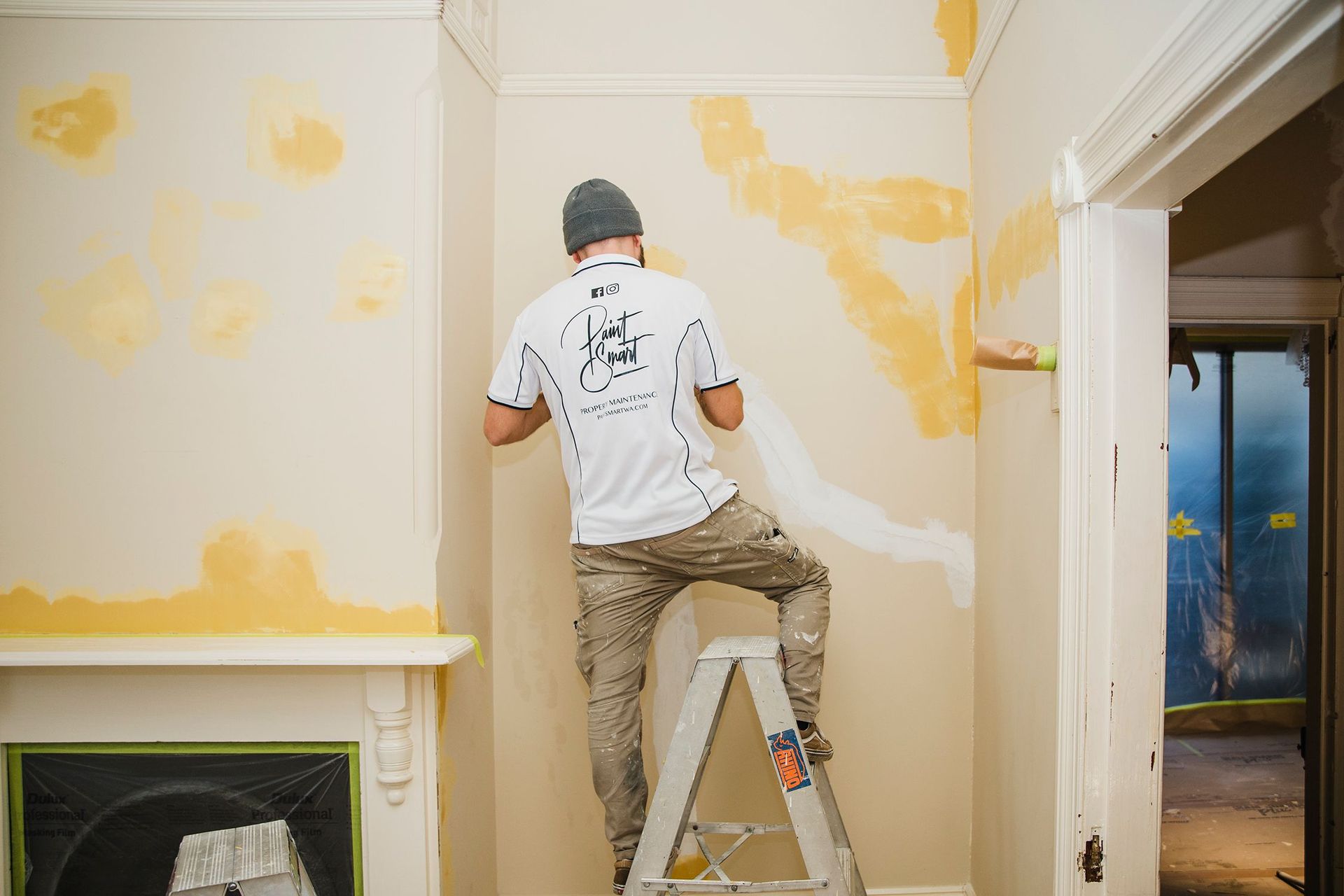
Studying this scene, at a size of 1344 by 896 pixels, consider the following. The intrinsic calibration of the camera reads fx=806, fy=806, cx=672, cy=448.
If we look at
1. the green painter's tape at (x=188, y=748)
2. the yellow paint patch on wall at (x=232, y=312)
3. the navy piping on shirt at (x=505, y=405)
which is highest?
Result: the yellow paint patch on wall at (x=232, y=312)

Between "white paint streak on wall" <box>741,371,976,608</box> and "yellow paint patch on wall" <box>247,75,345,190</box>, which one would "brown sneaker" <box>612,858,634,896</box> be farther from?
"yellow paint patch on wall" <box>247,75,345,190</box>

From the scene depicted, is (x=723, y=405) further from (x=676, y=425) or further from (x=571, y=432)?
(x=571, y=432)

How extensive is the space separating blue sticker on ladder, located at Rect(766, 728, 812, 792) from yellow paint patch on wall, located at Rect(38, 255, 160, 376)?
1632mm

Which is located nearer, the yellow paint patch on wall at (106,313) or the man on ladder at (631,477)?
the man on ladder at (631,477)

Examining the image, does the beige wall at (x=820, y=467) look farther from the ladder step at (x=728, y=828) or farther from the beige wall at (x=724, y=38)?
the ladder step at (x=728, y=828)

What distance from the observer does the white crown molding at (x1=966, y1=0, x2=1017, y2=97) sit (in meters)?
1.93

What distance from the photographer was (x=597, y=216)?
5.80 ft

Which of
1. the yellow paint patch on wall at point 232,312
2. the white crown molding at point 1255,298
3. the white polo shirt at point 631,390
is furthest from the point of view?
the white crown molding at point 1255,298

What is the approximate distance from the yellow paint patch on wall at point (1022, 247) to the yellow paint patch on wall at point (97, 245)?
207 cm

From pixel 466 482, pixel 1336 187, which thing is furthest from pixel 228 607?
pixel 1336 187

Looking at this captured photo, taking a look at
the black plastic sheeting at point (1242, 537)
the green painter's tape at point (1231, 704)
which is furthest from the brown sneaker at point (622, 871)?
the green painter's tape at point (1231, 704)

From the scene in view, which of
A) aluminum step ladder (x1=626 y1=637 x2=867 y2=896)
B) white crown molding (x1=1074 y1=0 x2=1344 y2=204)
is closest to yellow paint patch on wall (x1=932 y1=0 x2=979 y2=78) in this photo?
white crown molding (x1=1074 y1=0 x2=1344 y2=204)

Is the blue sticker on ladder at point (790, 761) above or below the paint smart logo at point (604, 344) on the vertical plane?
below

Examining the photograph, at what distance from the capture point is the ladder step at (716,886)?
1.43 meters
